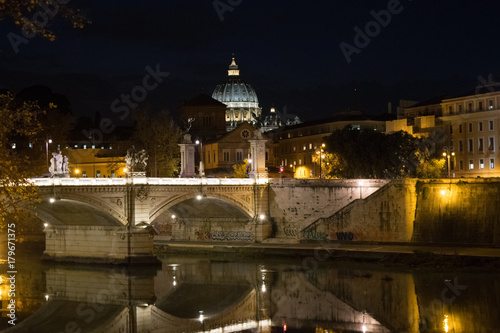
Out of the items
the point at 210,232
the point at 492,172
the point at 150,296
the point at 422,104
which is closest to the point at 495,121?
the point at 492,172

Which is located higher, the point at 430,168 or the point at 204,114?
the point at 204,114

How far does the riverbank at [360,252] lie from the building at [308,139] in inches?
1535

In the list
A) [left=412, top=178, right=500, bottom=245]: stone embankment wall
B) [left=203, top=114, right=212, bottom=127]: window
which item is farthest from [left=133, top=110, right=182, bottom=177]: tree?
[left=203, top=114, right=212, bottom=127]: window

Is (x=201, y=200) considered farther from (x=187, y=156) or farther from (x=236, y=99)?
(x=236, y=99)

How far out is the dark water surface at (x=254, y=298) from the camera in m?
30.4

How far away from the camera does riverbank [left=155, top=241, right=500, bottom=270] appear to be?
132 feet

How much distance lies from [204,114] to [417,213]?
194 feet

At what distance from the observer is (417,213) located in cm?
4938

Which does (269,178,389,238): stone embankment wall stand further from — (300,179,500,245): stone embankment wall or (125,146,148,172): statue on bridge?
(125,146,148,172): statue on bridge

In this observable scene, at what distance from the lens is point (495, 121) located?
62312mm

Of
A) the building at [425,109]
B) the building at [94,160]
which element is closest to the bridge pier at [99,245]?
the building at [94,160]

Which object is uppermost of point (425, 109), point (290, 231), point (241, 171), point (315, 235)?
point (425, 109)

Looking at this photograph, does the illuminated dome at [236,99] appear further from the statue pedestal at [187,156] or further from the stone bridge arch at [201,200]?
the stone bridge arch at [201,200]

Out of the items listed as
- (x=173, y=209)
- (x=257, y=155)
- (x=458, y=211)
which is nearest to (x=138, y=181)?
(x=173, y=209)
